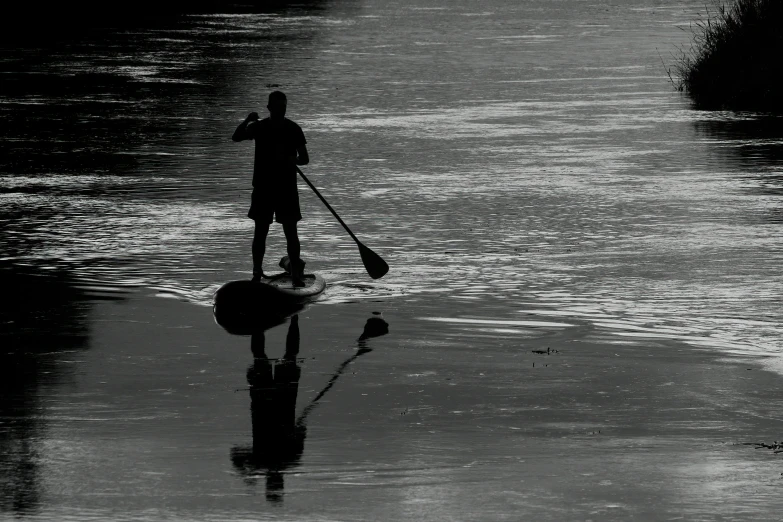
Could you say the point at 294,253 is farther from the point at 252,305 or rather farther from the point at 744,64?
the point at 744,64

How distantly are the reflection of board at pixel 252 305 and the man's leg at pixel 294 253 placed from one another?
450 mm

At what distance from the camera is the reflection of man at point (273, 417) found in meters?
7.64

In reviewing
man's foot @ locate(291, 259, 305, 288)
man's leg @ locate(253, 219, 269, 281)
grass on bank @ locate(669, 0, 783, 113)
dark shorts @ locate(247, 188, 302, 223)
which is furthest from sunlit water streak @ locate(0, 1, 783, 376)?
grass on bank @ locate(669, 0, 783, 113)

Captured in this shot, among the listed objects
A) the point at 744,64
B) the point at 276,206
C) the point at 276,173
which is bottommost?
the point at 744,64

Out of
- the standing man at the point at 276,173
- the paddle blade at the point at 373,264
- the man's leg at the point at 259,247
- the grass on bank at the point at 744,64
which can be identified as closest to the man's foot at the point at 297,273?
the standing man at the point at 276,173

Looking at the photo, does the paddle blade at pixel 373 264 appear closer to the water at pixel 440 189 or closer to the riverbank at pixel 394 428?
the water at pixel 440 189

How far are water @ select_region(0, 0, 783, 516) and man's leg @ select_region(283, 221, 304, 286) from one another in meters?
0.31

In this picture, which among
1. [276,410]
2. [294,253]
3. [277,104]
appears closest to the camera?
[276,410]

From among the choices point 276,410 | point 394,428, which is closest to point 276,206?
point 276,410

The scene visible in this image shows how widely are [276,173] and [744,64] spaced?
1724cm

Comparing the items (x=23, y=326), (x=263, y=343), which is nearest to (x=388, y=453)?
(x=263, y=343)

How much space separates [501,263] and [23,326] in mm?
3934

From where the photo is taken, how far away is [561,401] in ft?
29.3

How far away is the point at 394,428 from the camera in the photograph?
8.33 m
